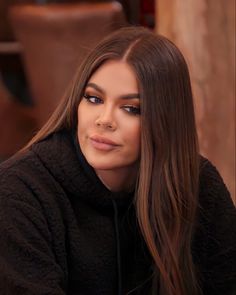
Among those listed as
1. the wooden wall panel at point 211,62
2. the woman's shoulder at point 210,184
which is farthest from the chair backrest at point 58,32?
the woman's shoulder at point 210,184

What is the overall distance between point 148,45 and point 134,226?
403 mm

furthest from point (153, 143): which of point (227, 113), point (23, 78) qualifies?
point (23, 78)

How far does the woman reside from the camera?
124 centimetres

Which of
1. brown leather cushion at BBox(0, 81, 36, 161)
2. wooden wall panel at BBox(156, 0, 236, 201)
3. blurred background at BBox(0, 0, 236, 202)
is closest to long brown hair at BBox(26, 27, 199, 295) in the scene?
blurred background at BBox(0, 0, 236, 202)

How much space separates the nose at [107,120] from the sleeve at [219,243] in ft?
1.09

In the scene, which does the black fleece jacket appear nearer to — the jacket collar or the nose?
the jacket collar

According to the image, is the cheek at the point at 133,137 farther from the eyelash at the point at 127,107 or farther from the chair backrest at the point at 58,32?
the chair backrest at the point at 58,32

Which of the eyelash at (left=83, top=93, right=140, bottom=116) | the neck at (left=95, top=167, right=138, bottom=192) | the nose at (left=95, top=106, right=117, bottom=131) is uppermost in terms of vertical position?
the eyelash at (left=83, top=93, right=140, bottom=116)

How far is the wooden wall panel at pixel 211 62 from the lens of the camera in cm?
209

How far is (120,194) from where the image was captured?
138 cm

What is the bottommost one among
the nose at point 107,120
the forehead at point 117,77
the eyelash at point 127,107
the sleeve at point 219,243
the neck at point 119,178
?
the sleeve at point 219,243

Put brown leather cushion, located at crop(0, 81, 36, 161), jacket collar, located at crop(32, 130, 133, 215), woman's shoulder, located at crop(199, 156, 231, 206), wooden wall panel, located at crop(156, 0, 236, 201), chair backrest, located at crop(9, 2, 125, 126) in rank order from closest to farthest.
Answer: jacket collar, located at crop(32, 130, 133, 215) < woman's shoulder, located at crop(199, 156, 231, 206) < wooden wall panel, located at crop(156, 0, 236, 201) < chair backrest, located at crop(9, 2, 125, 126) < brown leather cushion, located at crop(0, 81, 36, 161)

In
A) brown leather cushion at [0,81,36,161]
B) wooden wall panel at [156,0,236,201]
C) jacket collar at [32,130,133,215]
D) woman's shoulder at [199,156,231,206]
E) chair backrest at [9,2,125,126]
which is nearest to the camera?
jacket collar at [32,130,133,215]

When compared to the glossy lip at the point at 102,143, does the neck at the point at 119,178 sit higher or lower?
lower
